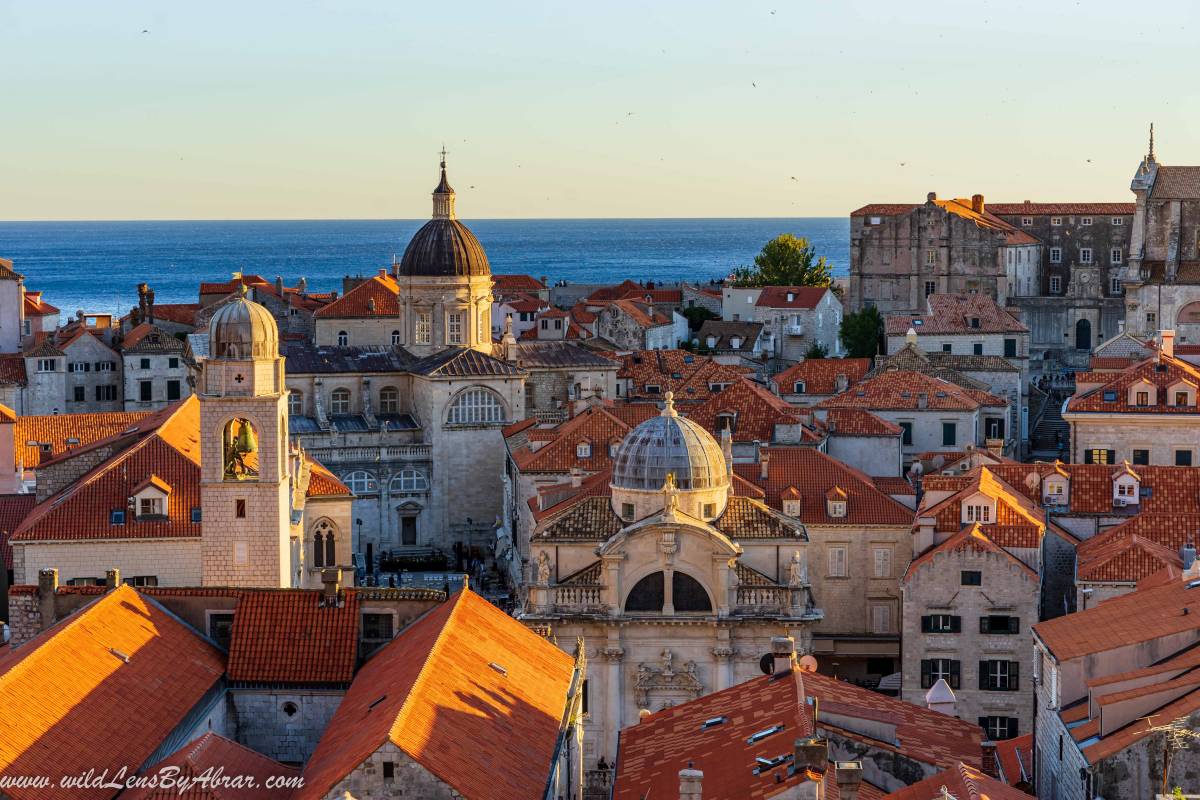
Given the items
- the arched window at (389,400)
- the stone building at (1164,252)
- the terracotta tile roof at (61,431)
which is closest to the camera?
the terracotta tile roof at (61,431)

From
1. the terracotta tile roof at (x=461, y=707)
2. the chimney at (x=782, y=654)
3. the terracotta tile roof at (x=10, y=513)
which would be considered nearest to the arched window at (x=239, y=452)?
the terracotta tile roof at (x=10, y=513)

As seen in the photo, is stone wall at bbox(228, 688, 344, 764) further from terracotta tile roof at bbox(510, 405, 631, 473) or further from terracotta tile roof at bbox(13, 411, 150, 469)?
terracotta tile roof at bbox(13, 411, 150, 469)

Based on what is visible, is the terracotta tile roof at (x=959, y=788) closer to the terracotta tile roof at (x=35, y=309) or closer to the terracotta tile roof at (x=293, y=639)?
the terracotta tile roof at (x=293, y=639)

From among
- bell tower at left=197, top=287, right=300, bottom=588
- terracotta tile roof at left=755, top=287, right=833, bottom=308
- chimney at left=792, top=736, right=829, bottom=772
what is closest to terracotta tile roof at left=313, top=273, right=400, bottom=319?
terracotta tile roof at left=755, top=287, right=833, bottom=308

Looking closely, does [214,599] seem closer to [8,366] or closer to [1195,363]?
[1195,363]

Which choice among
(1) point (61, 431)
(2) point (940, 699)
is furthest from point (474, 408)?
(2) point (940, 699)

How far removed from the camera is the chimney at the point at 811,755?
94.9ft

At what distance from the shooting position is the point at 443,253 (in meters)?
80.6

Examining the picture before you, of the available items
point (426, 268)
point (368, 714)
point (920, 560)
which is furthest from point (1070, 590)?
point (426, 268)

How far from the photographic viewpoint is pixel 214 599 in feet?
126

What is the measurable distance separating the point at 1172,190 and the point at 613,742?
6384 centimetres

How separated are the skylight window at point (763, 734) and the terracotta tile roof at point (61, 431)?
→ 32986mm

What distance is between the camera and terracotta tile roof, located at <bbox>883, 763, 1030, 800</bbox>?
2898cm

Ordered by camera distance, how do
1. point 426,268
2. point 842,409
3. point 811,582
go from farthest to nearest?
point 426,268, point 842,409, point 811,582
